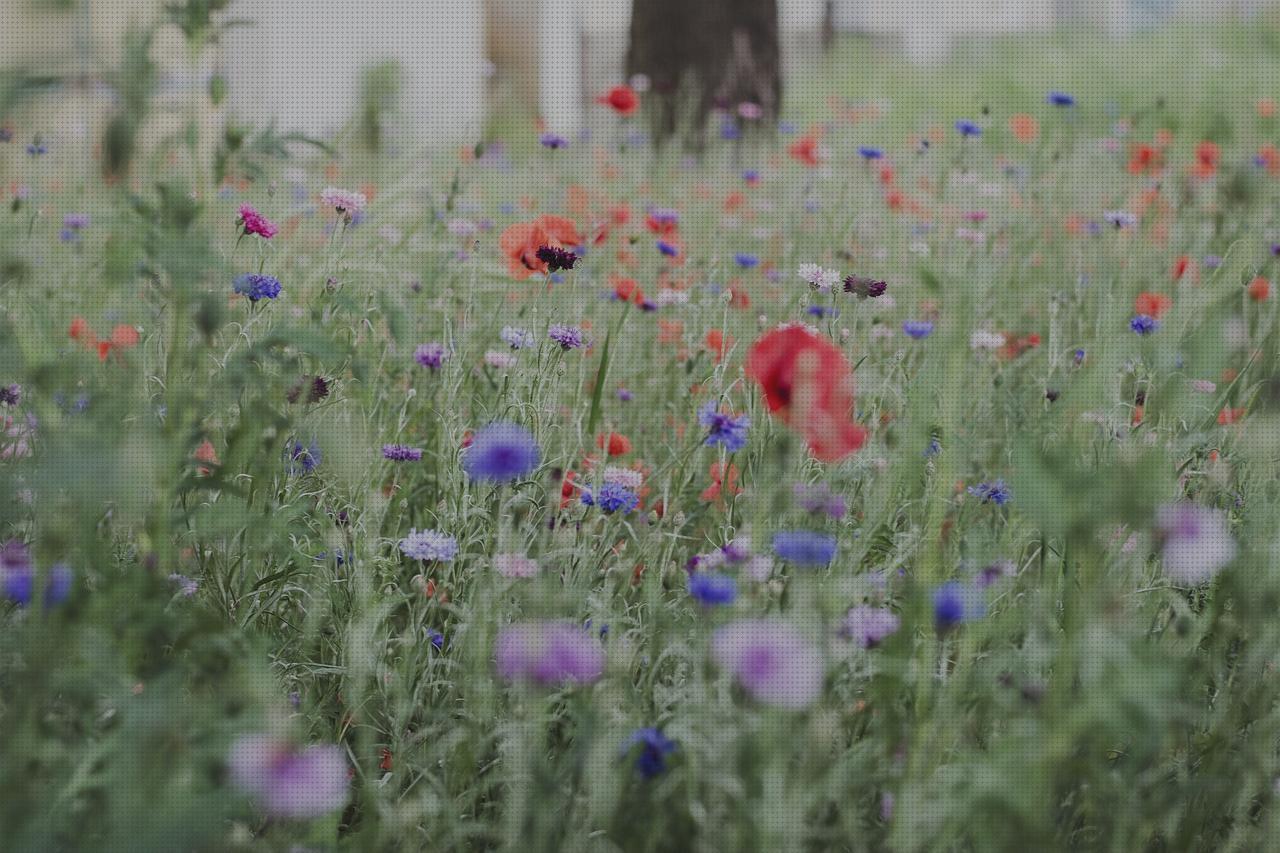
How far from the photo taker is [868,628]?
1.25 meters

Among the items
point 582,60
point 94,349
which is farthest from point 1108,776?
point 582,60

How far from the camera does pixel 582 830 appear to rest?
110cm

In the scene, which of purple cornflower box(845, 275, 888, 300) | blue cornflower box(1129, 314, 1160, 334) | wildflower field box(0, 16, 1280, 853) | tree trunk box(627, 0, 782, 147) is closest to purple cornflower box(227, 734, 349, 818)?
wildflower field box(0, 16, 1280, 853)

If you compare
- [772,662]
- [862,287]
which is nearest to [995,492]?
[862,287]

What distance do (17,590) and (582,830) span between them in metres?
0.60

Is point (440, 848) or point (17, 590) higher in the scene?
point (17, 590)

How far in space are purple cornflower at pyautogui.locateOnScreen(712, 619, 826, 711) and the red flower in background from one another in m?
0.25

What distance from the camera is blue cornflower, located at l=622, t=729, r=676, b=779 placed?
108 cm

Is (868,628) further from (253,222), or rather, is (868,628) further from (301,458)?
(253,222)

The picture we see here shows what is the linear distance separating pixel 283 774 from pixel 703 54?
4409 millimetres

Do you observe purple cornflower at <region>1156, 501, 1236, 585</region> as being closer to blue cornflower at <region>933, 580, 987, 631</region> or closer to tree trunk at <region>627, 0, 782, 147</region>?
blue cornflower at <region>933, 580, 987, 631</region>

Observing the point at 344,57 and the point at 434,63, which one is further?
the point at 434,63

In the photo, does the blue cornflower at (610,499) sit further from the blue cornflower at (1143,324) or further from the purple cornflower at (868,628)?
the blue cornflower at (1143,324)

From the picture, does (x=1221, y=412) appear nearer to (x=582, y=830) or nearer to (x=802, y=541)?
(x=802, y=541)
